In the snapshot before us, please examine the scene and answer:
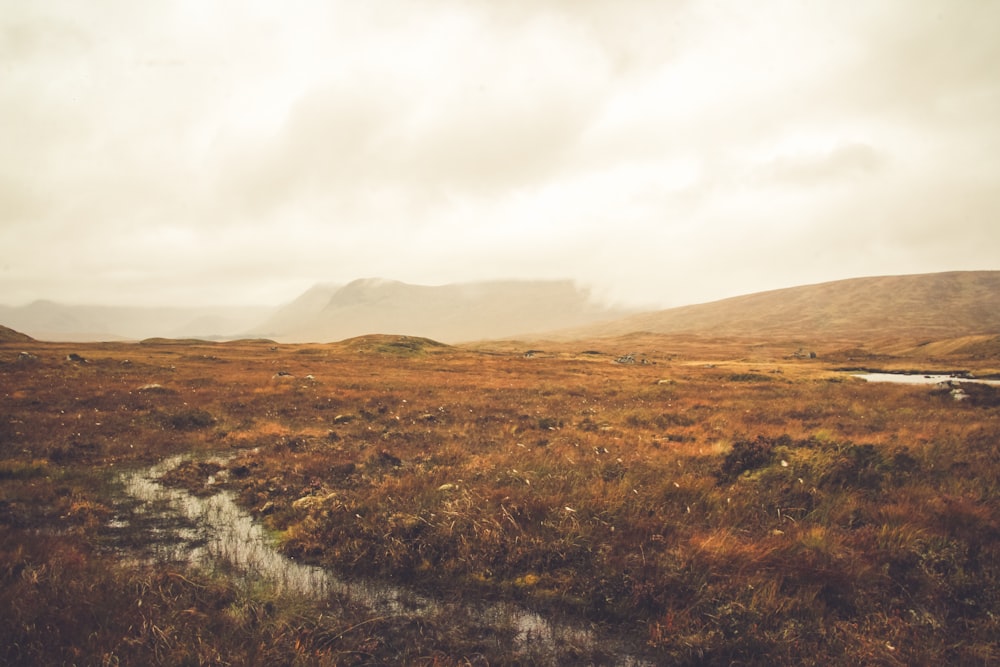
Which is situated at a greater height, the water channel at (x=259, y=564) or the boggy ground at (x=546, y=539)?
the boggy ground at (x=546, y=539)

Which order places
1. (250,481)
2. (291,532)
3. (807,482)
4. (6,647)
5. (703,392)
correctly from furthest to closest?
(703,392), (250,481), (807,482), (291,532), (6,647)

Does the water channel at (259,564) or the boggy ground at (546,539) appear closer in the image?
the boggy ground at (546,539)

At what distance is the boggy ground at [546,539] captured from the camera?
522cm

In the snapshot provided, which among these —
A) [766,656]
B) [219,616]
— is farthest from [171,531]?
[766,656]

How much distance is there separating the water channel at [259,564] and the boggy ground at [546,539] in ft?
0.82

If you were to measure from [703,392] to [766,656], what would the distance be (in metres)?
27.2

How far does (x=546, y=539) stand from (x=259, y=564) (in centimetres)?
490

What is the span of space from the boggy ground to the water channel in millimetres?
250

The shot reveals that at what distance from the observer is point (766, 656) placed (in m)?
5.04

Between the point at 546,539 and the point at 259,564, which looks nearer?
the point at 259,564

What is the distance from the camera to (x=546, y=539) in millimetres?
7559

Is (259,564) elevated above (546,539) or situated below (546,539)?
below

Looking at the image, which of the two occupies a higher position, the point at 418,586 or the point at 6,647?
the point at 6,647

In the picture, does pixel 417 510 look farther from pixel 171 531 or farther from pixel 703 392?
pixel 703 392
